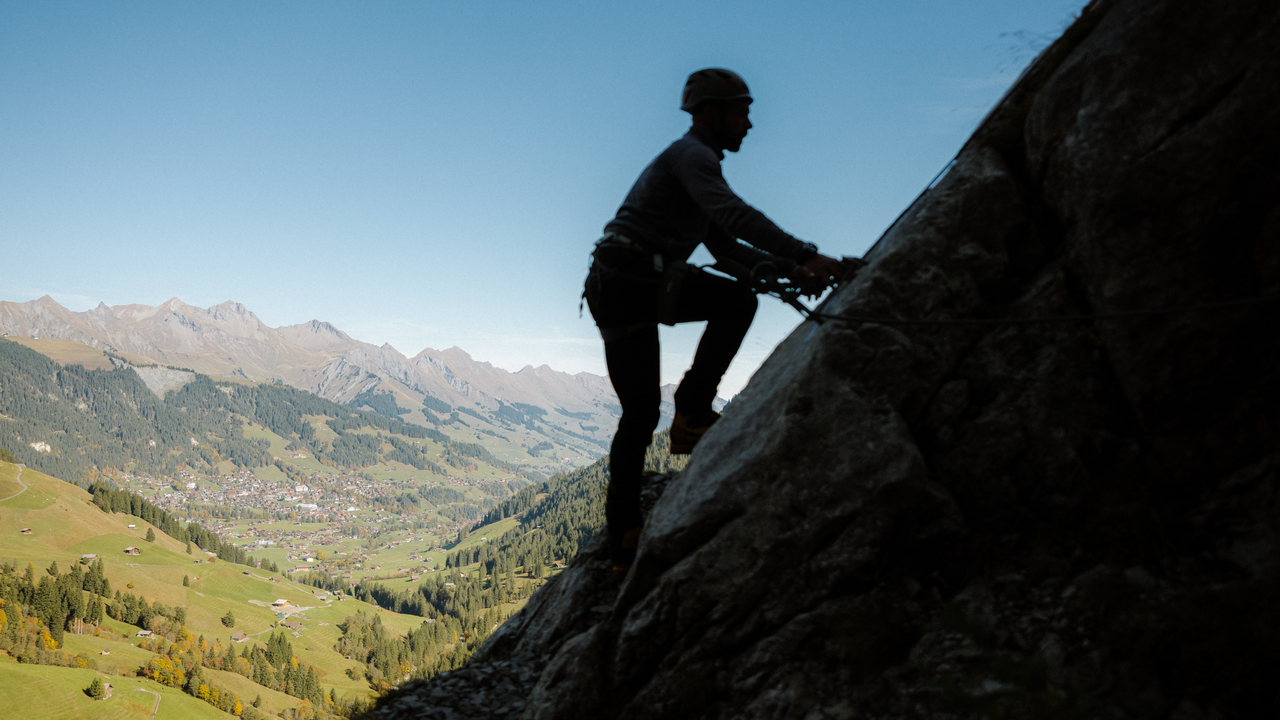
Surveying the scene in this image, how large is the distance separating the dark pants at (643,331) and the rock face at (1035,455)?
87 centimetres

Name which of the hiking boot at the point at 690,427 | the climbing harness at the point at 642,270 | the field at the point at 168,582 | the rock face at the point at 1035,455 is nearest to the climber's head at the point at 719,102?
the climbing harness at the point at 642,270

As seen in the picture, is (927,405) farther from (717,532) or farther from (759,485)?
(717,532)

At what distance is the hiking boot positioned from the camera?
23.8 ft

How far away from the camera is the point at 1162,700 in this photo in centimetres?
322

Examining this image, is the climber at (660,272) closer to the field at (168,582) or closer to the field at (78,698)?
the field at (78,698)

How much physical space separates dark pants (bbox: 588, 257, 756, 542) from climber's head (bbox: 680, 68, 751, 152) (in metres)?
1.59

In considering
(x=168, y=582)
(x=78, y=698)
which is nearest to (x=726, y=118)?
(x=78, y=698)

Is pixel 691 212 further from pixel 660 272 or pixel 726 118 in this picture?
pixel 726 118

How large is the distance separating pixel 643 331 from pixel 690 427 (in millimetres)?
1602

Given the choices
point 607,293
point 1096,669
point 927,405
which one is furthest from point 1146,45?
point 607,293

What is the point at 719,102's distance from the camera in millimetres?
6301

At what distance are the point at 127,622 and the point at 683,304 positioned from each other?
183m

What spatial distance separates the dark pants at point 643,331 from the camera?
6.24 metres

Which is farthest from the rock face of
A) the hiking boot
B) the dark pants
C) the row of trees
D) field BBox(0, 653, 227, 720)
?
the row of trees
